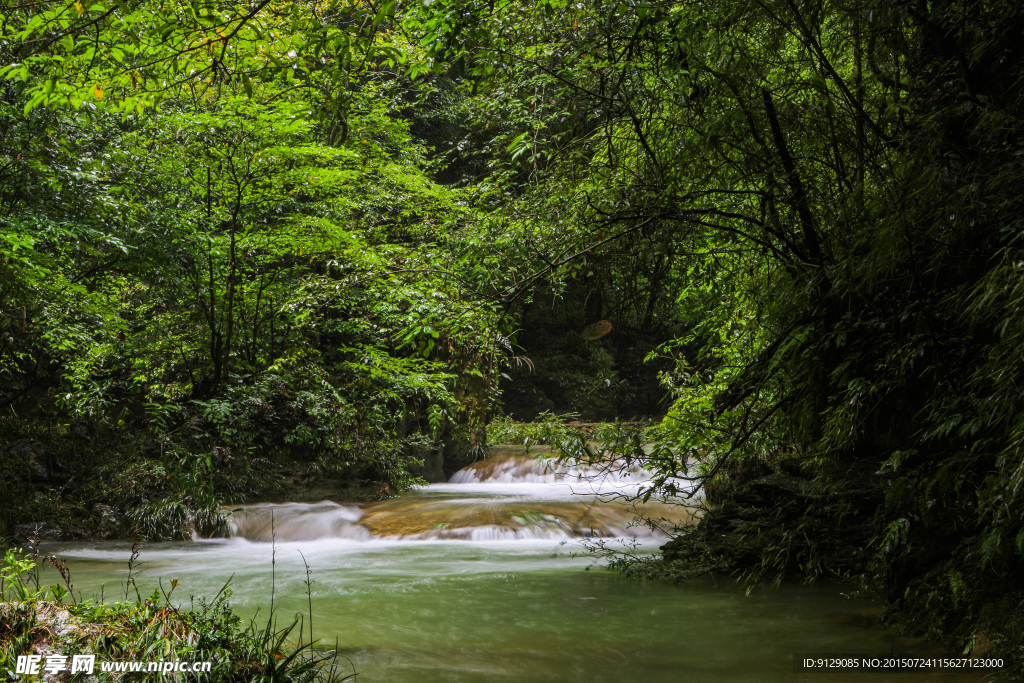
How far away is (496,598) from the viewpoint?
548 centimetres

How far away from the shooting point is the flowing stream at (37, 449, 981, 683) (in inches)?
148

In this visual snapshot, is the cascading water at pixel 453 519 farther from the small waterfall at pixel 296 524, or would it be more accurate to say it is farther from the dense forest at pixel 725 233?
the dense forest at pixel 725 233

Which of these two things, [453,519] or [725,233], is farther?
[453,519]

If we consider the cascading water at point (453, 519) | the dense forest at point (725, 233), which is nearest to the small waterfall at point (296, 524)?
the cascading water at point (453, 519)

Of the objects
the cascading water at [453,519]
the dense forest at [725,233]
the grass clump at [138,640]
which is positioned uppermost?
the dense forest at [725,233]

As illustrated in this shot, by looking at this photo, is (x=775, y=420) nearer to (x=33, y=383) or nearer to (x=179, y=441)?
(x=179, y=441)

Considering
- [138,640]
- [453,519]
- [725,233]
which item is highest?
[725,233]

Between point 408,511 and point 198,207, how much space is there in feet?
19.3

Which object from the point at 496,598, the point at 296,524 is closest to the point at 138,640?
the point at 496,598

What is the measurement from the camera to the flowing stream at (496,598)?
3.76 metres

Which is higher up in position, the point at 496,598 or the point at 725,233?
the point at 725,233

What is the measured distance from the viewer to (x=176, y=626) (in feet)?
10.0

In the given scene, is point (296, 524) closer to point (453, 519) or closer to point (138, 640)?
point (453, 519)

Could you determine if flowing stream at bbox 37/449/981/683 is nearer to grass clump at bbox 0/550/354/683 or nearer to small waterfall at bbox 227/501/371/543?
small waterfall at bbox 227/501/371/543
